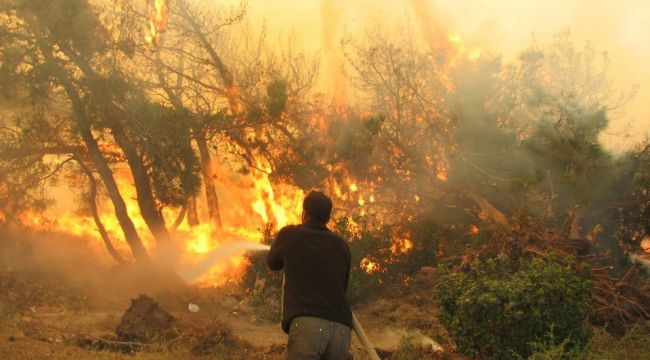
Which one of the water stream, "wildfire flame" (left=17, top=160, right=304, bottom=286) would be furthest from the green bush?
the water stream

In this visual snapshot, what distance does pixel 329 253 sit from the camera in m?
4.15

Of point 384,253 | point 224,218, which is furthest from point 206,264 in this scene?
point 384,253

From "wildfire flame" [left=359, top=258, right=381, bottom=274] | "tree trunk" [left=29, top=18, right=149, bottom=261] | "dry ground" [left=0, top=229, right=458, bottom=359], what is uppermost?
"tree trunk" [left=29, top=18, right=149, bottom=261]

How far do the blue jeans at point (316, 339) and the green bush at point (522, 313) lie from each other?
284 cm

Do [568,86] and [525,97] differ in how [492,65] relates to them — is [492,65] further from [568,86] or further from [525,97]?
[568,86]

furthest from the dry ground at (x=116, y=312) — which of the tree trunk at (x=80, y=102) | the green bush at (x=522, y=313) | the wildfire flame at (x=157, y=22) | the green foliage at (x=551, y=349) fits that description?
the wildfire flame at (x=157, y=22)

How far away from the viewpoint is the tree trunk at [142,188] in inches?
524

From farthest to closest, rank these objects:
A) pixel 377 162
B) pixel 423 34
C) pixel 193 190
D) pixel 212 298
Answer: pixel 423 34 < pixel 377 162 < pixel 193 190 < pixel 212 298

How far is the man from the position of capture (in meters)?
4.00

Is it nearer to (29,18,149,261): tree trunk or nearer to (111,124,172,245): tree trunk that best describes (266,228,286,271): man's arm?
(29,18,149,261): tree trunk

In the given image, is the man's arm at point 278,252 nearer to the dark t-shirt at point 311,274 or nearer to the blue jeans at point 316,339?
the dark t-shirt at point 311,274

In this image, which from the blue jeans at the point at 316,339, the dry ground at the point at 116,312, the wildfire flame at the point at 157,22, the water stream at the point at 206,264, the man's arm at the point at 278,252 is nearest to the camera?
the blue jeans at the point at 316,339

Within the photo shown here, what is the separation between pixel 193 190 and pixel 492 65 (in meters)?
8.91

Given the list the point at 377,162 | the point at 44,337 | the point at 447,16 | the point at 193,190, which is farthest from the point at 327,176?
the point at 44,337
